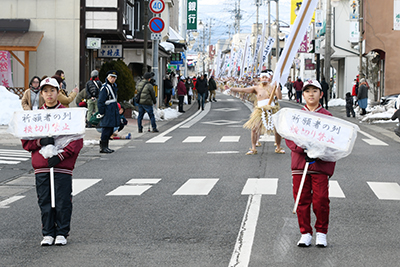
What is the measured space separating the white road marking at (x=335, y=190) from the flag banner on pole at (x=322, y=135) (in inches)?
128

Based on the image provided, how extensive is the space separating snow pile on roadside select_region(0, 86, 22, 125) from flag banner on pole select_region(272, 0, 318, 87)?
15023 millimetres

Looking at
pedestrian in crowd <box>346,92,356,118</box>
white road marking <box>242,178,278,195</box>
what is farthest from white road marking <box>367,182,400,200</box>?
pedestrian in crowd <box>346,92,356,118</box>

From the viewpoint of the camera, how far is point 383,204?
8641mm

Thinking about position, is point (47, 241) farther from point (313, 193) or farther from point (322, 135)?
point (322, 135)

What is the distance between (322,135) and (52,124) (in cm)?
265

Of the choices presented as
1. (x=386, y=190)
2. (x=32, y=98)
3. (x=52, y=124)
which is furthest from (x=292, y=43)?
(x=32, y=98)

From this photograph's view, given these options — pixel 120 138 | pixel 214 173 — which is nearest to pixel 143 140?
pixel 120 138

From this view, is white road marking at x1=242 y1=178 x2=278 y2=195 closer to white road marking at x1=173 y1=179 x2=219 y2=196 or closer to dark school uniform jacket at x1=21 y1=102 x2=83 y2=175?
white road marking at x1=173 y1=179 x2=219 y2=196

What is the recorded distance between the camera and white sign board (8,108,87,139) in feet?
21.0

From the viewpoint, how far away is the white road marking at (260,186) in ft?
31.1

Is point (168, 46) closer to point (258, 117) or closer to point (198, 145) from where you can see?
point (198, 145)

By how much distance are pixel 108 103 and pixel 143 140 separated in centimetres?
364

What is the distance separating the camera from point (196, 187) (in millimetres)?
10148

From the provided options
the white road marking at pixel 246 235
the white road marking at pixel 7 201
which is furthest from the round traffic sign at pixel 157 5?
the white road marking at pixel 246 235
